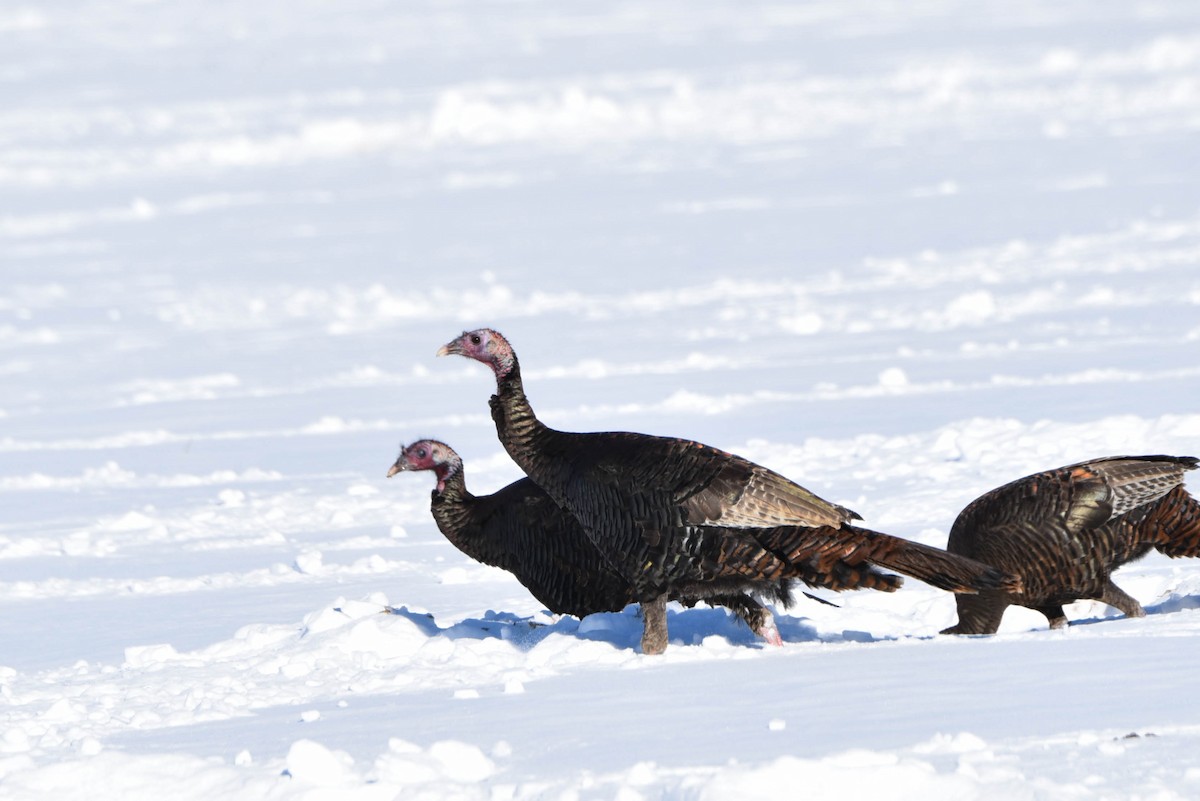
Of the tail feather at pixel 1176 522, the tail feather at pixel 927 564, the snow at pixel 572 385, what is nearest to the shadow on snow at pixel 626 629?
the snow at pixel 572 385

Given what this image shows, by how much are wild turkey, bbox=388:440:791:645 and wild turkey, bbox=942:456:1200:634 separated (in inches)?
34.9

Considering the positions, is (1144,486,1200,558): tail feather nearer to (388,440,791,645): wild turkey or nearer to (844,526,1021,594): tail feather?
(844,526,1021,594): tail feather

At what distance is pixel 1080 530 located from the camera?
6148mm

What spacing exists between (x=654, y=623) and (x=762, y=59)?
2689 cm

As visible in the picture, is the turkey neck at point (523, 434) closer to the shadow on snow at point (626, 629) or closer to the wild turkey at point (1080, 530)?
the shadow on snow at point (626, 629)

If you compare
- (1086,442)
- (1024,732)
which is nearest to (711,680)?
(1024,732)

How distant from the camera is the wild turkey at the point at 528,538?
6566 millimetres

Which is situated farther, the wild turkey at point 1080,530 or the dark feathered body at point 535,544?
the dark feathered body at point 535,544

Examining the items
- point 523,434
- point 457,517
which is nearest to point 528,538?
point 457,517

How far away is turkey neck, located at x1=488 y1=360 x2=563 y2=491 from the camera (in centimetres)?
621

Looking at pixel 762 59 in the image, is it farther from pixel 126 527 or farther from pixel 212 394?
pixel 126 527

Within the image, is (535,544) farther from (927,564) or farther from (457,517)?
(927,564)

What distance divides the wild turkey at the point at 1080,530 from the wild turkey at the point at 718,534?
30 centimetres

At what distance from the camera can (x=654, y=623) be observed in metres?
5.90
